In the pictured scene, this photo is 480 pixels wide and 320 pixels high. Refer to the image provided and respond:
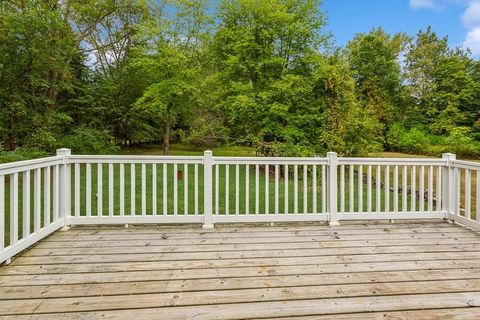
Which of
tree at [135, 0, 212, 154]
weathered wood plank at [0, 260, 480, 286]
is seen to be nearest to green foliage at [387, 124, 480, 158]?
tree at [135, 0, 212, 154]

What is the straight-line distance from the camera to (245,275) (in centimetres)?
249

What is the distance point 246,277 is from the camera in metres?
2.46

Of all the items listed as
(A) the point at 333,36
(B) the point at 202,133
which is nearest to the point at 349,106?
(A) the point at 333,36

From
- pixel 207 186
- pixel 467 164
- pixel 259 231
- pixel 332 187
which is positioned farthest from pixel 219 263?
pixel 467 164

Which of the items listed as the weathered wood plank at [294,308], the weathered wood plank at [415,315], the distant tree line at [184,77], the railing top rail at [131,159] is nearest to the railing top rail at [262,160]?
the railing top rail at [131,159]

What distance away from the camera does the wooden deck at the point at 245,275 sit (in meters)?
2.01

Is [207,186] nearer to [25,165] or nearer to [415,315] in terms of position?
[25,165]

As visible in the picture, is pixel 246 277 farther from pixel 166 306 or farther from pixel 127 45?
pixel 127 45

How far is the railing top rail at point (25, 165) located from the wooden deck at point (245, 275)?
748mm

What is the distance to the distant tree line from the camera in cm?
909

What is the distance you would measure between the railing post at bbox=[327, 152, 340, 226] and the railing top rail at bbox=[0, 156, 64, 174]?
3050 mm

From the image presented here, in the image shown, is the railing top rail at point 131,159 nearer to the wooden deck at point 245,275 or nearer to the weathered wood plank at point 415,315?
the wooden deck at point 245,275

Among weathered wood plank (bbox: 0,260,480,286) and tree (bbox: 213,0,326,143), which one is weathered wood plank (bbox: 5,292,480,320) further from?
tree (bbox: 213,0,326,143)

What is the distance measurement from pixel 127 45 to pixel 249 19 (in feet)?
30.5
